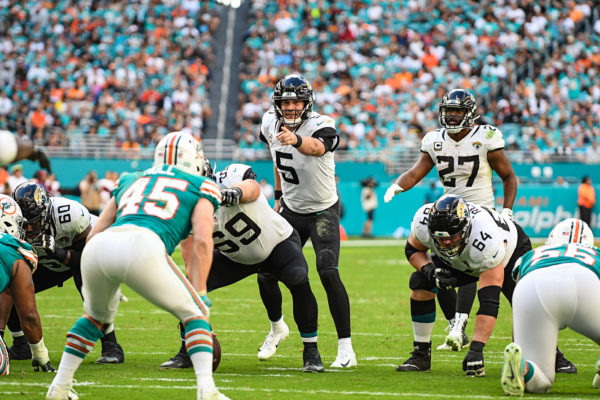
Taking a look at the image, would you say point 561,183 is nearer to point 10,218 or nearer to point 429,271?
point 429,271

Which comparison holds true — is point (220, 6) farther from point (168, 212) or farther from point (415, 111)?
point (168, 212)

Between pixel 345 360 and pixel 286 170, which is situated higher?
pixel 286 170

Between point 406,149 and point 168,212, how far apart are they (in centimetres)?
1891

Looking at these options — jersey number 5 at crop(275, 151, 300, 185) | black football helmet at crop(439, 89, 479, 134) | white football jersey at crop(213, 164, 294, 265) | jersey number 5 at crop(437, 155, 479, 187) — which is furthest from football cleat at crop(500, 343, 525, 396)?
black football helmet at crop(439, 89, 479, 134)

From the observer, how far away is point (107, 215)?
569 cm

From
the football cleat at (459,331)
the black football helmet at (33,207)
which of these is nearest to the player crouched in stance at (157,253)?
the black football helmet at (33,207)

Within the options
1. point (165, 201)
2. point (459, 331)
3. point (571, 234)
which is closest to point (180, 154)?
point (165, 201)

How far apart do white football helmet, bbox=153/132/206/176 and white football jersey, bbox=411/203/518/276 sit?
5.79ft

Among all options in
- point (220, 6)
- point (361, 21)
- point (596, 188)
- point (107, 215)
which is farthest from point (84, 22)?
point (107, 215)

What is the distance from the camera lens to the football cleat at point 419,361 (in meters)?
6.76

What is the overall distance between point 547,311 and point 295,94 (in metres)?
2.75

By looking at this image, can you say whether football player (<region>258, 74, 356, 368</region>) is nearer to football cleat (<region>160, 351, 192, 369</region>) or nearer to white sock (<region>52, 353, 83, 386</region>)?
football cleat (<region>160, 351, 192, 369</region>)

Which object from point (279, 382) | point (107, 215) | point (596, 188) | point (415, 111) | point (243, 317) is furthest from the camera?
point (415, 111)

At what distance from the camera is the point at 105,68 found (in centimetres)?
2769
